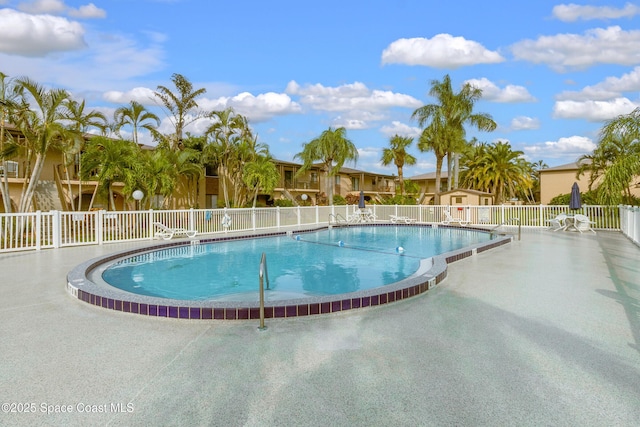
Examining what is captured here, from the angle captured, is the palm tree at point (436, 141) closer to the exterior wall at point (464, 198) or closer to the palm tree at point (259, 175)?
the exterior wall at point (464, 198)

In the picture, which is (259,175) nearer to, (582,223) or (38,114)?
(38,114)

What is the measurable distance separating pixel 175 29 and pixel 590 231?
18.2 m

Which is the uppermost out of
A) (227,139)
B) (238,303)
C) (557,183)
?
(227,139)

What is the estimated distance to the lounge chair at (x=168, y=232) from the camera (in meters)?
13.2

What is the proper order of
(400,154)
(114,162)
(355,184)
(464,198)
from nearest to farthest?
(114,162), (464,198), (400,154), (355,184)

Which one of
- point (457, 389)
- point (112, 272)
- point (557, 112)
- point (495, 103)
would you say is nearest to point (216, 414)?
point (457, 389)

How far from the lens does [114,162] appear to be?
1697 cm

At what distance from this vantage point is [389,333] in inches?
152

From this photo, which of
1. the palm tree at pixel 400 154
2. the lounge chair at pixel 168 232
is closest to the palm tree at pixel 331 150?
the palm tree at pixel 400 154

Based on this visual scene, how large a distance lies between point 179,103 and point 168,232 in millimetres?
12398

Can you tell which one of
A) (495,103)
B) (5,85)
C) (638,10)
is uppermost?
(495,103)

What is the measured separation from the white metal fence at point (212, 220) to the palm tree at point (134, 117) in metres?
7.35

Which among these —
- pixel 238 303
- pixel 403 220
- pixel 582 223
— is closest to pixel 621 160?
pixel 582 223

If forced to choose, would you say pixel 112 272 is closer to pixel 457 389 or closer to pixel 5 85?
pixel 457 389
